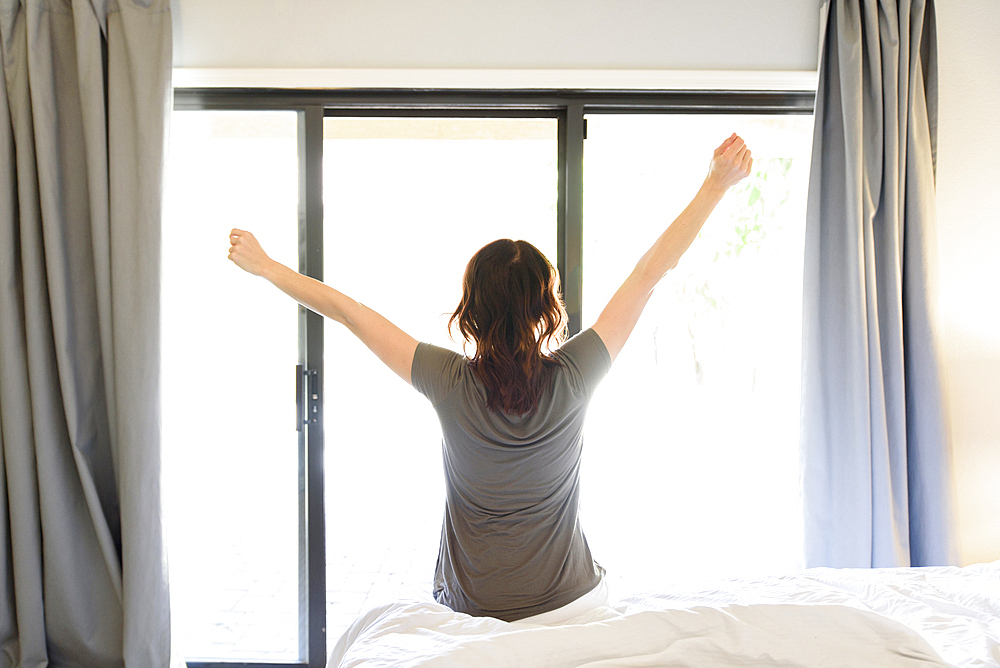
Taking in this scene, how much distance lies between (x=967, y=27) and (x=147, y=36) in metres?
2.56

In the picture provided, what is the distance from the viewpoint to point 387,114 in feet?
6.68

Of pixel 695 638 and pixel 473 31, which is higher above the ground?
pixel 473 31

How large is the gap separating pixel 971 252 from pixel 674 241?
1.41 meters

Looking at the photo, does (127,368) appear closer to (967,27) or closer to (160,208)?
(160,208)

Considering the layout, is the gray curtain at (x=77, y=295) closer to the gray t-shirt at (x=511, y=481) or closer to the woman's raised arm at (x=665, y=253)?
the gray t-shirt at (x=511, y=481)

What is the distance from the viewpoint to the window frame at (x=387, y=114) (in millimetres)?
1990

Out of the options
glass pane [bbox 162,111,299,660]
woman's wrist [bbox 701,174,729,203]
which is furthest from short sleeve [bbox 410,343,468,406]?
glass pane [bbox 162,111,299,660]

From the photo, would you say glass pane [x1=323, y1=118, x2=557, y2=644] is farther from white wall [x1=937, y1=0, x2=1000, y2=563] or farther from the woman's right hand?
white wall [x1=937, y1=0, x2=1000, y2=563]

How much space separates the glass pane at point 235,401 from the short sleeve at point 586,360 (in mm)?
1249

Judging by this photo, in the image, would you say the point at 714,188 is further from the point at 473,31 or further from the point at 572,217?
the point at 473,31

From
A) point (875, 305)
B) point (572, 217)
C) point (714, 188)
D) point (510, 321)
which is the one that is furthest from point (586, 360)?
point (875, 305)

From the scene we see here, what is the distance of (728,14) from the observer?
6.39 ft

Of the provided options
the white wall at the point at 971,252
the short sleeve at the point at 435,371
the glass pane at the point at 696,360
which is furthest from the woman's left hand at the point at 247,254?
the white wall at the point at 971,252

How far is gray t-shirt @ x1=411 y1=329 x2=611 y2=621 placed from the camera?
1110 millimetres
